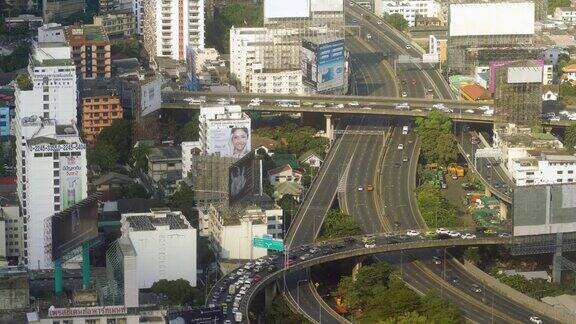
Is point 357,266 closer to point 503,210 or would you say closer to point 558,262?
point 558,262

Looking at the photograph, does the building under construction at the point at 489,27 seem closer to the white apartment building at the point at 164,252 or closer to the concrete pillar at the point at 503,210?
the concrete pillar at the point at 503,210

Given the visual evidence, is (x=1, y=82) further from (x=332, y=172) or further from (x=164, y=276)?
(x=164, y=276)

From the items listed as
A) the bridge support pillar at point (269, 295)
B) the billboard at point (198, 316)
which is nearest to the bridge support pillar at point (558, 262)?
the bridge support pillar at point (269, 295)

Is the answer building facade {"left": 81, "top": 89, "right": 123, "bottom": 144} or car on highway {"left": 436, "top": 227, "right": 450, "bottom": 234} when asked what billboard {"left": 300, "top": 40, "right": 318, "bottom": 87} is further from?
car on highway {"left": 436, "top": 227, "right": 450, "bottom": 234}

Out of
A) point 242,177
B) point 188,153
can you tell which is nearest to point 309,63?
point 188,153

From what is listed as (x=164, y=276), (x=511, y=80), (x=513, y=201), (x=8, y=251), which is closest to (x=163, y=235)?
(x=164, y=276)

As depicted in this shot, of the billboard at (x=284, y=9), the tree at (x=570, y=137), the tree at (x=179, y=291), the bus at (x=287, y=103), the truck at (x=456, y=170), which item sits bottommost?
the tree at (x=179, y=291)

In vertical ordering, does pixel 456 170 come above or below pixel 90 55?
below
